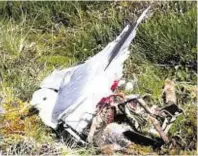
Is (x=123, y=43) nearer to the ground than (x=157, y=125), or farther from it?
farther from it

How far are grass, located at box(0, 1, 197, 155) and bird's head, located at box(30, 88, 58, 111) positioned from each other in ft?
0.23

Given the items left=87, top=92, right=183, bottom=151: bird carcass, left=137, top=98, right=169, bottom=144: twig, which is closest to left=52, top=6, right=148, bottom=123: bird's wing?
left=87, top=92, right=183, bottom=151: bird carcass

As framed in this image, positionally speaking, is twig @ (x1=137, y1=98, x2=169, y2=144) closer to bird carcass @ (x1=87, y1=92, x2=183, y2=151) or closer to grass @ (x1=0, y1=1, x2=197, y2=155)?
bird carcass @ (x1=87, y1=92, x2=183, y2=151)

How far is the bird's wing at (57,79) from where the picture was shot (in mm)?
3375

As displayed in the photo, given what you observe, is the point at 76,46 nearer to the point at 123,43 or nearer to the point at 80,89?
the point at 123,43

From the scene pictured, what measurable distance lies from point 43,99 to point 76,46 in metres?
0.78

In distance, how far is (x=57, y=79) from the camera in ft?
11.3

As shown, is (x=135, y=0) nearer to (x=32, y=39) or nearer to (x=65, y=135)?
(x=32, y=39)

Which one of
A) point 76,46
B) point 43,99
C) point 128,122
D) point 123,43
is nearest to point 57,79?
point 43,99

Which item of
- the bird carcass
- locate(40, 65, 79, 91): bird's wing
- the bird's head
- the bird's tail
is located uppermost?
the bird's tail

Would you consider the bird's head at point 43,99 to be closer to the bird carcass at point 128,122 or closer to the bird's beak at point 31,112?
the bird's beak at point 31,112

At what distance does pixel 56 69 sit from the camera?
3711 millimetres

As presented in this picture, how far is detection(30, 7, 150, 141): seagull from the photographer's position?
3115 mm

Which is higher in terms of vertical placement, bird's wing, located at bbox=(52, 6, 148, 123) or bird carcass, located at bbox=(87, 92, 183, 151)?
bird's wing, located at bbox=(52, 6, 148, 123)
